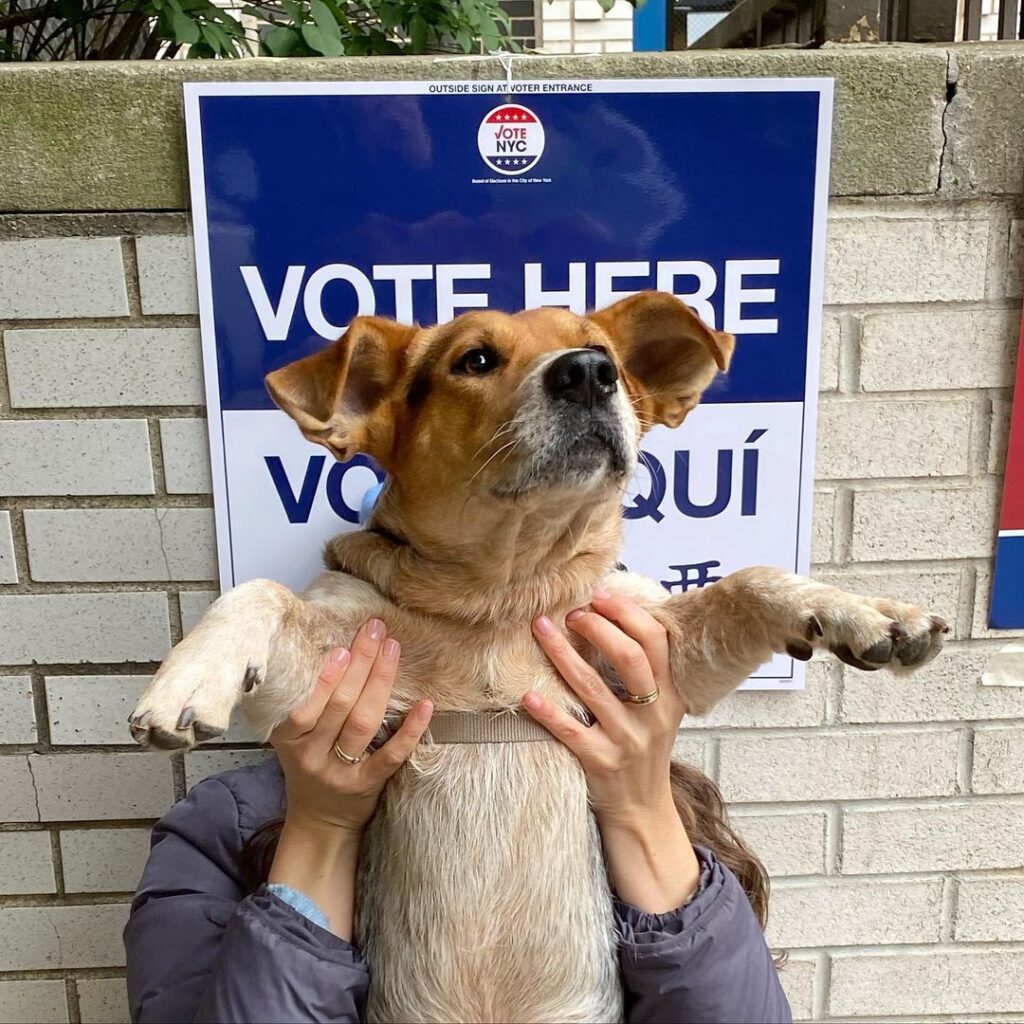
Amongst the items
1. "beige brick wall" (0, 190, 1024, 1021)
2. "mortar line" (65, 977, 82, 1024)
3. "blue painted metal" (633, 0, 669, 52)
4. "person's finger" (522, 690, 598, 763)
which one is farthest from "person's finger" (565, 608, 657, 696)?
"blue painted metal" (633, 0, 669, 52)

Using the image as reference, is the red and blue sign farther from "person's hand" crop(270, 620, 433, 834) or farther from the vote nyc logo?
"person's hand" crop(270, 620, 433, 834)

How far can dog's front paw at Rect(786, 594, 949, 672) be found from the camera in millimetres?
1224

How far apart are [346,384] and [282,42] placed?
91 centimetres

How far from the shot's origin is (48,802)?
208 cm

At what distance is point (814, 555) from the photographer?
6.59ft

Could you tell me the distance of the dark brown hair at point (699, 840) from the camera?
1.60 m

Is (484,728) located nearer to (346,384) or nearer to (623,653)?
(623,653)

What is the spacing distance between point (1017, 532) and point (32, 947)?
2513mm

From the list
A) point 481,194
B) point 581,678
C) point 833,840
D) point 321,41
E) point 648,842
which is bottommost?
point 833,840

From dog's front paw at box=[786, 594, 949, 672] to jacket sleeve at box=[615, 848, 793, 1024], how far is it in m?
0.46

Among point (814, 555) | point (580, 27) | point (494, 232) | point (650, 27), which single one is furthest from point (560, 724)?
point (580, 27)

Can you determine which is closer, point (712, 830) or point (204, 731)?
point (204, 731)

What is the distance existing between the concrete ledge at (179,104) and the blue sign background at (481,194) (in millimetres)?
58

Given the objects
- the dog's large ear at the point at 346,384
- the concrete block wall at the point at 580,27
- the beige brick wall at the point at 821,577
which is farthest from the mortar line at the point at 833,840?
the concrete block wall at the point at 580,27
